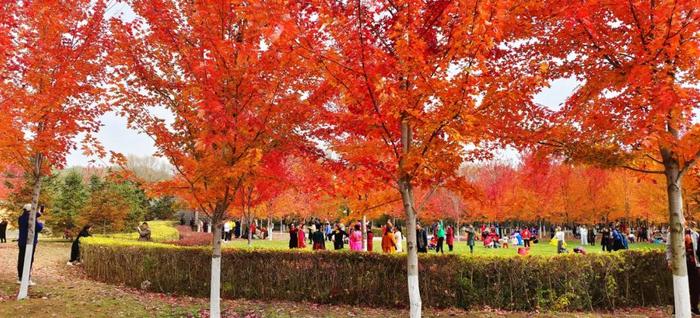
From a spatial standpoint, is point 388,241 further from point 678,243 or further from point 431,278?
point 678,243

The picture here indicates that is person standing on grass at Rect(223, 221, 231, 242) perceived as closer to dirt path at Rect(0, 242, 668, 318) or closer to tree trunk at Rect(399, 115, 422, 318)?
dirt path at Rect(0, 242, 668, 318)

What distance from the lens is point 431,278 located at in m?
8.27

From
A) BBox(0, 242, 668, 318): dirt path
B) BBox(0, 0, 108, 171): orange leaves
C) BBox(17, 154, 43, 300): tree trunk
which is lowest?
BBox(0, 242, 668, 318): dirt path

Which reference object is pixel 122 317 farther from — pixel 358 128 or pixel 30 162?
pixel 358 128

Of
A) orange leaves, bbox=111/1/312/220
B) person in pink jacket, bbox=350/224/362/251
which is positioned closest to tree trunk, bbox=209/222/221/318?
orange leaves, bbox=111/1/312/220

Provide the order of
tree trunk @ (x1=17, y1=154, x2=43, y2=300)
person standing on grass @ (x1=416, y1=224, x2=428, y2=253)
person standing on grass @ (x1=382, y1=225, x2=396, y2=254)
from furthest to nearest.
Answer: person standing on grass @ (x1=416, y1=224, x2=428, y2=253) → person standing on grass @ (x1=382, y1=225, x2=396, y2=254) → tree trunk @ (x1=17, y1=154, x2=43, y2=300)

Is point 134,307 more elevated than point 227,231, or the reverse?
point 227,231

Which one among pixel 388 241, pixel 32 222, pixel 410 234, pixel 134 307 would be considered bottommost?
pixel 134 307

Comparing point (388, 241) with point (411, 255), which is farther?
point (388, 241)

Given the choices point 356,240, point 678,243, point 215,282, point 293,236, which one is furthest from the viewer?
point 293,236

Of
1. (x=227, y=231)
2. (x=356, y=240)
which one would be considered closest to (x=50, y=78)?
(x=356, y=240)

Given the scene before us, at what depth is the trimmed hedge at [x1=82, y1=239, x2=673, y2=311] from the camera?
7.99 m

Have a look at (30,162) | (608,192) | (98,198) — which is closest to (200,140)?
(30,162)

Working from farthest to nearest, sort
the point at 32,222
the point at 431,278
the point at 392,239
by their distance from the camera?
the point at 392,239
the point at 431,278
the point at 32,222
